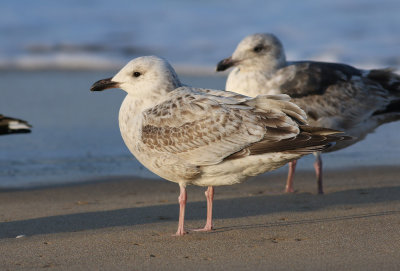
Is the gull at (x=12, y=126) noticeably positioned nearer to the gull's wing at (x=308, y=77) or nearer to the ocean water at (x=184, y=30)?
the gull's wing at (x=308, y=77)

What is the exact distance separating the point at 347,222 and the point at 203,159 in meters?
1.30

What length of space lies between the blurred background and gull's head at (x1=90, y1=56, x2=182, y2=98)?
2362 mm

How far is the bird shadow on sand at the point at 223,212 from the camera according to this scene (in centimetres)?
572

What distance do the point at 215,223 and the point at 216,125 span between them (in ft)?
2.97

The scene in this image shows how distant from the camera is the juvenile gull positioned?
25.9 feet

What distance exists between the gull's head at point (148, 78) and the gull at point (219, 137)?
0.21m

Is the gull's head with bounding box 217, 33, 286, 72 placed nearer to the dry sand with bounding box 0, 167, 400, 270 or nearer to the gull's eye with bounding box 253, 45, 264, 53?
the gull's eye with bounding box 253, 45, 264, 53

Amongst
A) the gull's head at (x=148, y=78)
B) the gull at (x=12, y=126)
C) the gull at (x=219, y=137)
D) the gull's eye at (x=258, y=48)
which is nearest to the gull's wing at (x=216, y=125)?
the gull at (x=219, y=137)

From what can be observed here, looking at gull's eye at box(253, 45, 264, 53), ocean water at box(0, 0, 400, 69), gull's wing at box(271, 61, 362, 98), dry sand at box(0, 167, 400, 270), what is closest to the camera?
dry sand at box(0, 167, 400, 270)

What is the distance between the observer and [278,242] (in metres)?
5.05

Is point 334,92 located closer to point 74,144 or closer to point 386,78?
point 386,78

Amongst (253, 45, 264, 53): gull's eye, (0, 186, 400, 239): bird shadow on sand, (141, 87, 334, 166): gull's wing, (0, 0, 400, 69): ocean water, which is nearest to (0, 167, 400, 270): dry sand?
(0, 186, 400, 239): bird shadow on sand

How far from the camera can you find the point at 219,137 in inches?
211

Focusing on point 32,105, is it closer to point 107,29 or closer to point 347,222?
point 347,222
